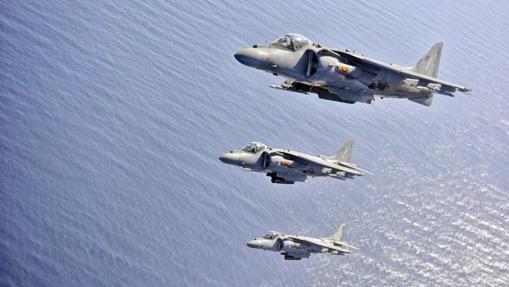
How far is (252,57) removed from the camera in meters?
62.8

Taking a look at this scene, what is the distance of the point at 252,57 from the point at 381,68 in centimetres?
1473

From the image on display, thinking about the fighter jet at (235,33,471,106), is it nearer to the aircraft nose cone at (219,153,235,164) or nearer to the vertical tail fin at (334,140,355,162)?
the aircraft nose cone at (219,153,235,164)

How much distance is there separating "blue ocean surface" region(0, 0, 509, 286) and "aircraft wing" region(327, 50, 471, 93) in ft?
208

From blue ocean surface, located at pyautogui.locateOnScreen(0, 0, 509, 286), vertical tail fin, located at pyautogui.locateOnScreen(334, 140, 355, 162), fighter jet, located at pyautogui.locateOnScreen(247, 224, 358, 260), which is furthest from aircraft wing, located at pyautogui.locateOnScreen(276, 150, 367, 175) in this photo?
blue ocean surface, located at pyautogui.locateOnScreen(0, 0, 509, 286)

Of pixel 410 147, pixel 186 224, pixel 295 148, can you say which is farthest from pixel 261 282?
pixel 410 147

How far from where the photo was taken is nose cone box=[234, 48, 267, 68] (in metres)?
62.3

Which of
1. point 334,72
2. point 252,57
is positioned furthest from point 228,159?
point 252,57

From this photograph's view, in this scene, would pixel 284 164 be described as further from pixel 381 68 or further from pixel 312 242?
pixel 381 68

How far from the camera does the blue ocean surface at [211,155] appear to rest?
5177 inches

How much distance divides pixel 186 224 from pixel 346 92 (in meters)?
77.5

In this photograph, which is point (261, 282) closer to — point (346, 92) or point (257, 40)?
point (346, 92)

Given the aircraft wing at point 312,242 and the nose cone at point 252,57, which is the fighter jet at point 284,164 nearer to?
the aircraft wing at point 312,242

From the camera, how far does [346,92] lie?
69625 millimetres

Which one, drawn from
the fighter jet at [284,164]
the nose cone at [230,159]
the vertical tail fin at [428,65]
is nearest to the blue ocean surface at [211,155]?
the fighter jet at [284,164]
